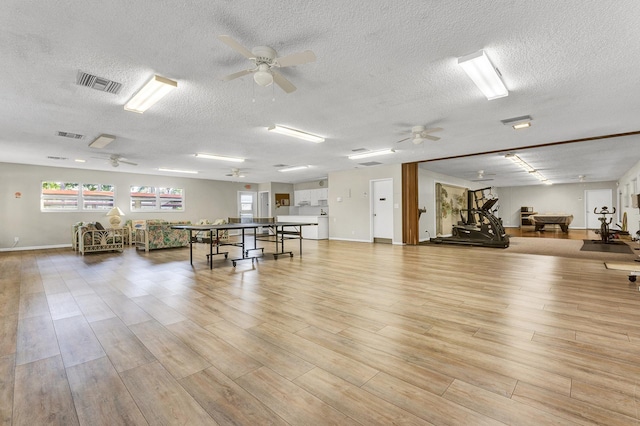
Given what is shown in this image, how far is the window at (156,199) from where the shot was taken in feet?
34.0

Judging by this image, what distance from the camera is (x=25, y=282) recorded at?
165 inches

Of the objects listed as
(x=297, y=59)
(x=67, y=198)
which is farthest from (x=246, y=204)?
(x=297, y=59)

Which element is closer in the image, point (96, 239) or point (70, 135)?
point (70, 135)

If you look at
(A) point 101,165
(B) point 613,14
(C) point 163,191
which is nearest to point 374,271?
(B) point 613,14

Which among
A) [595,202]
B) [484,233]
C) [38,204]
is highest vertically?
[38,204]

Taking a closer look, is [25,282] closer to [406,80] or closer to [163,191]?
[406,80]

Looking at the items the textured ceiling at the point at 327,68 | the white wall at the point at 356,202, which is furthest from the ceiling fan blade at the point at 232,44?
the white wall at the point at 356,202

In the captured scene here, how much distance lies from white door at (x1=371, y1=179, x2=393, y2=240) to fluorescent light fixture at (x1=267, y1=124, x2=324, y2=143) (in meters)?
4.12

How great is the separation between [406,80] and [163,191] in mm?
10563

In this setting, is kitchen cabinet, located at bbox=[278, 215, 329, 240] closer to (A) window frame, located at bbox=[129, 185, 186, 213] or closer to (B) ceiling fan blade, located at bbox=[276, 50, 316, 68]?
(A) window frame, located at bbox=[129, 185, 186, 213]

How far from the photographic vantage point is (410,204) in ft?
27.9

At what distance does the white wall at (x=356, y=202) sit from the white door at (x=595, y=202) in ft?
42.5

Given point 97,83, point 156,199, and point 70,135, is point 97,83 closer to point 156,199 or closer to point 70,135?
point 70,135

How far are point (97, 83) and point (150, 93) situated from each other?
1.69 ft
